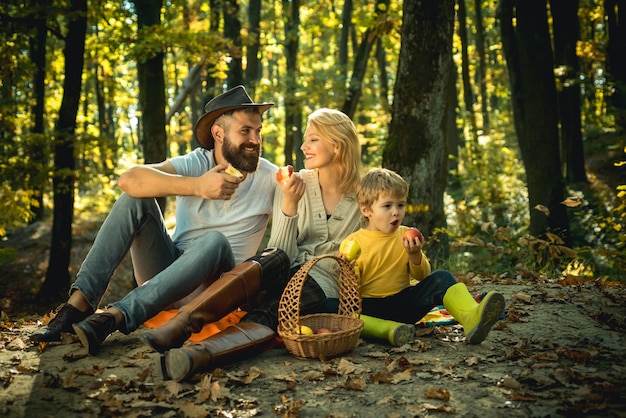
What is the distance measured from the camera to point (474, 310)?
3.93 m

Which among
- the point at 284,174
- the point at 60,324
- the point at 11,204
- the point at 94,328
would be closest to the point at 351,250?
the point at 284,174

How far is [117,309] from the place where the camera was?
3973mm

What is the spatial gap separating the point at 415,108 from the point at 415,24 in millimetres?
942

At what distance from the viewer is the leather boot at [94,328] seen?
12.7 ft

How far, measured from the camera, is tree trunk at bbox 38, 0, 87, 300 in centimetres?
992

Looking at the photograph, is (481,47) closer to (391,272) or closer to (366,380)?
(391,272)

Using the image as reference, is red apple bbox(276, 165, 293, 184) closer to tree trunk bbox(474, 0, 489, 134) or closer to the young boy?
the young boy

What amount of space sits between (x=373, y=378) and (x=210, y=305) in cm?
114

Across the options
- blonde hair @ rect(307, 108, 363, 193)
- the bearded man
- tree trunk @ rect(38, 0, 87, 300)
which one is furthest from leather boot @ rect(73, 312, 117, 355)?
tree trunk @ rect(38, 0, 87, 300)

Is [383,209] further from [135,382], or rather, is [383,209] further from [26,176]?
[26,176]

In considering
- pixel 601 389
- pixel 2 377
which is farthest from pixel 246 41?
pixel 601 389

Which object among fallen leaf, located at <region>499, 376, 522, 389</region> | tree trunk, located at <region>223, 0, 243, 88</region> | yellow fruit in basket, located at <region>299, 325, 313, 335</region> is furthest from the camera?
tree trunk, located at <region>223, 0, 243, 88</region>

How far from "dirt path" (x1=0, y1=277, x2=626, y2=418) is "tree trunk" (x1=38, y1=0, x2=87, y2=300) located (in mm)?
6102

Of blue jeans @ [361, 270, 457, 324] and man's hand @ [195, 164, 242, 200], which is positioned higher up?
man's hand @ [195, 164, 242, 200]
